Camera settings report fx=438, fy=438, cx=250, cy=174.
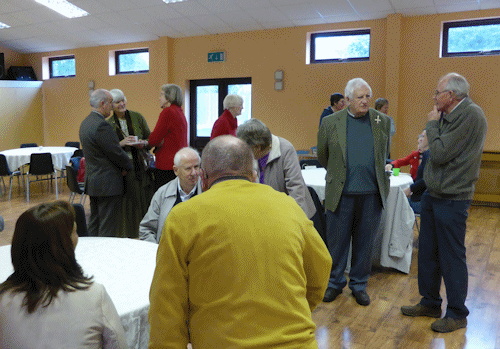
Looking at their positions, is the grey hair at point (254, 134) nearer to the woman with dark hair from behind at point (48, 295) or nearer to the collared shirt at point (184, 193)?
the collared shirt at point (184, 193)

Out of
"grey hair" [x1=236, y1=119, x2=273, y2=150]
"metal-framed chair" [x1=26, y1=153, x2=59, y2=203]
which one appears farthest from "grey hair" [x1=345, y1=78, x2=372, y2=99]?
"metal-framed chair" [x1=26, y1=153, x2=59, y2=203]

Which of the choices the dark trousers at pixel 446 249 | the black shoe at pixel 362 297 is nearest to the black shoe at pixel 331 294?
the black shoe at pixel 362 297

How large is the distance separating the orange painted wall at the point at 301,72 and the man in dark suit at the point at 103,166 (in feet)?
16.4

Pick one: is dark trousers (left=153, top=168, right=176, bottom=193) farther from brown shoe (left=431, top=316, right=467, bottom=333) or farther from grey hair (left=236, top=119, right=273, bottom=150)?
brown shoe (left=431, top=316, right=467, bottom=333)

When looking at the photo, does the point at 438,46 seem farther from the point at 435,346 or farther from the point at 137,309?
the point at 137,309

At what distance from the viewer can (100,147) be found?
3.85 metres

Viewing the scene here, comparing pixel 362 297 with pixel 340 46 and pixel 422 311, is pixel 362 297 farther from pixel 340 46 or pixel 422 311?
pixel 340 46

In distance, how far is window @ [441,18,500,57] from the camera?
6961 mm

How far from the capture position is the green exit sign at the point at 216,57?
29.2ft

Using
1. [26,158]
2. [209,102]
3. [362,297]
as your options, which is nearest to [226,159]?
[362,297]

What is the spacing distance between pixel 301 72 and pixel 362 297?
5.78 metres

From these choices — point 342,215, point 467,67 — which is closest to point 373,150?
point 342,215

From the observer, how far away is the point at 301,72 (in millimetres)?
8281

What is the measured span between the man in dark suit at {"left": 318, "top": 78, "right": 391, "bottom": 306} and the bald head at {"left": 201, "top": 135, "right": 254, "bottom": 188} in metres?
1.92
